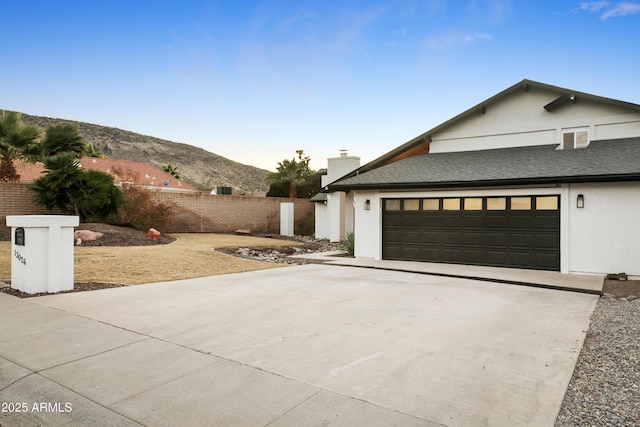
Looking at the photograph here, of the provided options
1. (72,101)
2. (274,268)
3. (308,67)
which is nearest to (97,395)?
(274,268)

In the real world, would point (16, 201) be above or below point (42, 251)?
above

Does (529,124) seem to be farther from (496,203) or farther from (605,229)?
(605,229)

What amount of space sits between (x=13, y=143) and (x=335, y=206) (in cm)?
1531

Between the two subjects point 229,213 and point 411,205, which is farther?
point 229,213

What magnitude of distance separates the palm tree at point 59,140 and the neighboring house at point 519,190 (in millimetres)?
13614

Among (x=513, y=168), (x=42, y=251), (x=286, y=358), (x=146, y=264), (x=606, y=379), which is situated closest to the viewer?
(x=606, y=379)

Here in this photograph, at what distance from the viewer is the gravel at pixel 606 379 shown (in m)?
3.15

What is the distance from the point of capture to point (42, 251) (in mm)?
7582

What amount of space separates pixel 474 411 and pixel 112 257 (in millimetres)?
11447

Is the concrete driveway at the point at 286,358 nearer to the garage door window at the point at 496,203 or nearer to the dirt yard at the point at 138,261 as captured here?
the dirt yard at the point at 138,261

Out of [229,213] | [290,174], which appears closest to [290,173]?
[290,174]

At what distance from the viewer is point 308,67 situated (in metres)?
19.9

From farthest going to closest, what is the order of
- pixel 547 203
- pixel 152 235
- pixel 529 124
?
pixel 152 235 → pixel 529 124 → pixel 547 203

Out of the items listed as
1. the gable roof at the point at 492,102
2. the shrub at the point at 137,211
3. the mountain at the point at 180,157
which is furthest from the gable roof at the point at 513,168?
the mountain at the point at 180,157
